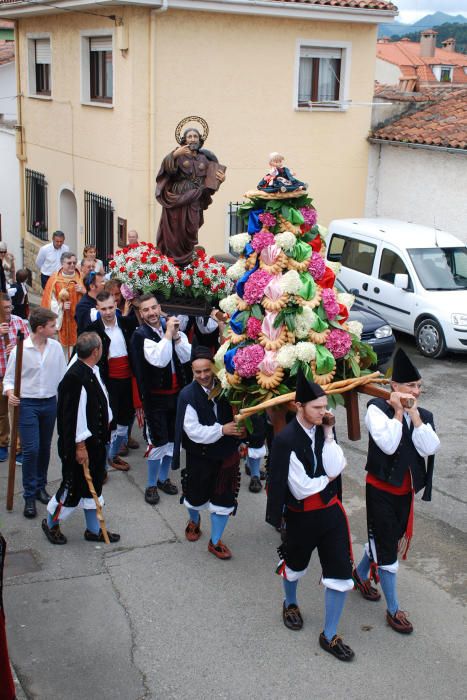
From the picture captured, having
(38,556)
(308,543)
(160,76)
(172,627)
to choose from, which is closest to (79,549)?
(38,556)

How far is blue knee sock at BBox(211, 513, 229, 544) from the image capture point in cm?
670

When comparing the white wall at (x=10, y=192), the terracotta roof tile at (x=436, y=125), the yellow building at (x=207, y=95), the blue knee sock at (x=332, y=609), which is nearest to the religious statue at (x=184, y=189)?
the blue knee sock at (x=332, y=609)

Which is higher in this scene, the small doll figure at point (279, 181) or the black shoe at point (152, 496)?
the small doll figure at point (279, 181)

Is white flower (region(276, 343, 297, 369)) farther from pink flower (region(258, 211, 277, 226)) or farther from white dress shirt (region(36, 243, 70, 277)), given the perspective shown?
white dress shirt (region(36, 243, 70, 277))

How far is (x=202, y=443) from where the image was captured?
21.5 ft

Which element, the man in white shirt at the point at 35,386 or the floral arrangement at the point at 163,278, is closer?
the man in white shirt at the point at 35,386

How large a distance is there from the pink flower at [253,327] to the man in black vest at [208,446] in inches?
16.3

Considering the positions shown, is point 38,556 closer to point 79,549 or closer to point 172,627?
point 79,549

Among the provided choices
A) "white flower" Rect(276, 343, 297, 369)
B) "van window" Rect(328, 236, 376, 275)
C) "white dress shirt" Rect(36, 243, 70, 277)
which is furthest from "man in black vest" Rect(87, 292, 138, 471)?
"van window" Rect(328, 236, 376, 275)

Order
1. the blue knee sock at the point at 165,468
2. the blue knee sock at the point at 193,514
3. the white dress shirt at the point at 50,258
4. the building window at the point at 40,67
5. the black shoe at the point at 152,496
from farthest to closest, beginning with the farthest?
the building window at the point at 40,67, the white dress shirt at the point at 50,258, the blue knee sock at the point at 165,468, the black shoe at the point at 152,496, the blue knee sock at the point at 193,514

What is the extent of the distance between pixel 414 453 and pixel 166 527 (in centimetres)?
255

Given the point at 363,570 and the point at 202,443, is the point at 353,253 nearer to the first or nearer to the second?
the point at 202,443

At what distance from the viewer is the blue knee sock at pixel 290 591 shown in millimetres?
5754

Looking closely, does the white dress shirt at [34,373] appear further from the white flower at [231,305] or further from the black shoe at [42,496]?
the white flower at [231,305]
